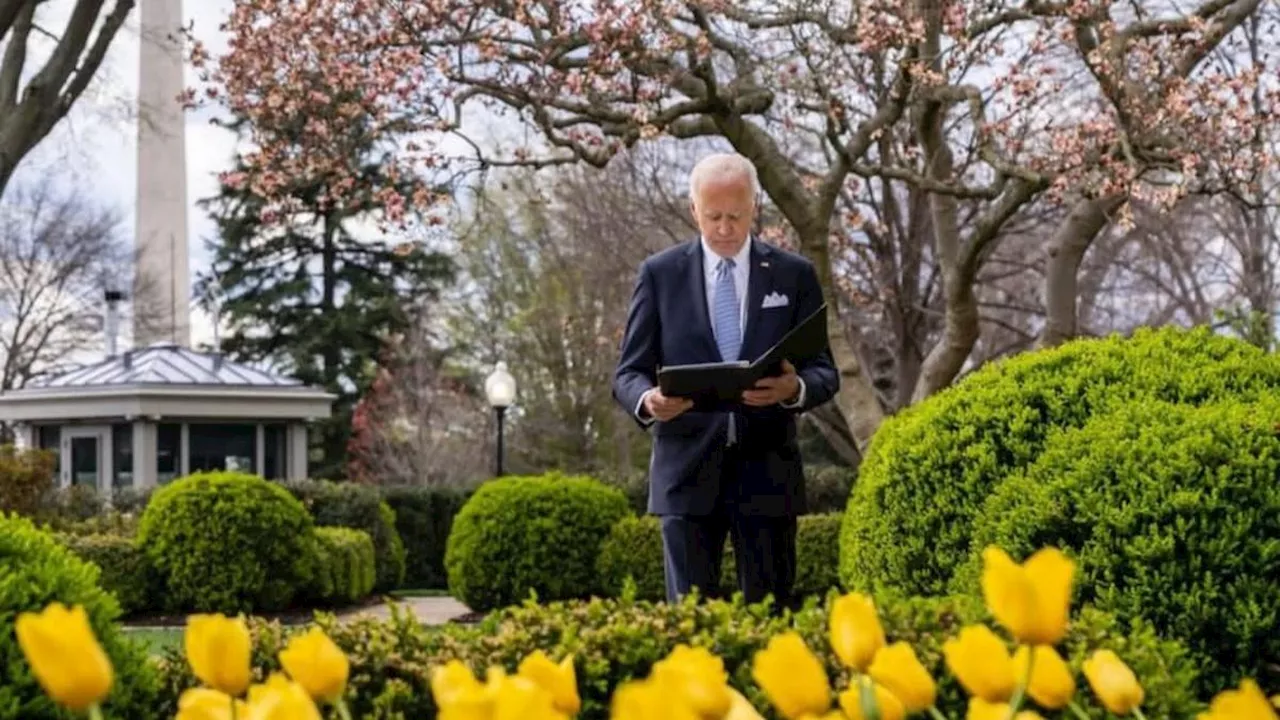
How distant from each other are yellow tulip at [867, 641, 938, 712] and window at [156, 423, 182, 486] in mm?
22962

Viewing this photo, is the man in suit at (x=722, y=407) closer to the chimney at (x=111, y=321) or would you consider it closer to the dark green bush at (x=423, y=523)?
the dark green bush at (x=423, y=523)

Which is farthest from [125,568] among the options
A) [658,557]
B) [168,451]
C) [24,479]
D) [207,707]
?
[207,707]

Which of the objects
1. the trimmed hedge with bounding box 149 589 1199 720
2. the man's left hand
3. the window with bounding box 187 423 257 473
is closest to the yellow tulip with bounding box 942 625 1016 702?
the trimmed hedge with bounding box 149 589 1199 720

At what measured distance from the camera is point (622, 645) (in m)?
3.22

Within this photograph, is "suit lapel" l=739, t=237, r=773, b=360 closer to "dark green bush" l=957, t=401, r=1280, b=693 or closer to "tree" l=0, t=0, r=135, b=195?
"dark green bush" l=957, t=401, r=1280, b=693

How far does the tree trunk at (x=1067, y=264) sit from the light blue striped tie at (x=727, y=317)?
9810 millimetres

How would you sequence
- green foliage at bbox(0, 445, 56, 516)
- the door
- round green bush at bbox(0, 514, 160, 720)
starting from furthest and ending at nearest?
the door
green foliage at bbox(0, 445, 56, 516)
round green bush at bbox(0, 514, 160, 720)

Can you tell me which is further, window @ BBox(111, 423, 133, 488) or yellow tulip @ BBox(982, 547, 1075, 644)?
window @ BBox(111, 423, 133, 488)

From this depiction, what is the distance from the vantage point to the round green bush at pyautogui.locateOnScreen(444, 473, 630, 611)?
537 inches

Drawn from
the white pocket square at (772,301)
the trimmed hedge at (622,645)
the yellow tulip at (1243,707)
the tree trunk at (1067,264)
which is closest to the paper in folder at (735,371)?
the white pocket square at (772,301)

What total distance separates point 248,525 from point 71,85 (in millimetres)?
5612

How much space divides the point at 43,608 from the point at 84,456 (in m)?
22.0

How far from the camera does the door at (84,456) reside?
23.5 m

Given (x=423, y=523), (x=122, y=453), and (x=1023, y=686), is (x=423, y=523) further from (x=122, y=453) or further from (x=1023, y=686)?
(x=1023, y=686)
